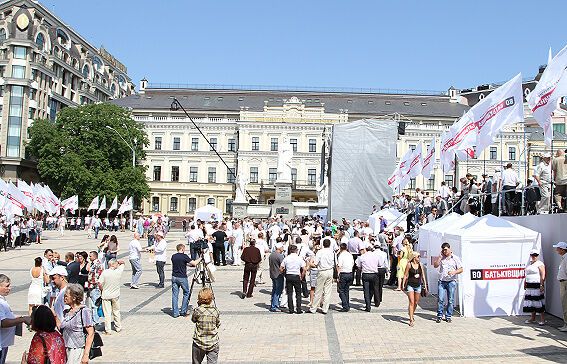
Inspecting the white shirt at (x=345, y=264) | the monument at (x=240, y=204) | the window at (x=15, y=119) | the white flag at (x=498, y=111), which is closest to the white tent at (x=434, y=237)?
the white flag at (x=498, y=111)

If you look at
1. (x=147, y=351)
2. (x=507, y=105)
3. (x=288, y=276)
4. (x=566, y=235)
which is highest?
(x=507, y=105)

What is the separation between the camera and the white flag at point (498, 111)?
14.5 m

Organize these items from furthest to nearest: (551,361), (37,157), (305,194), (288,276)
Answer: (305,194) < (37,157) < (288,276) < (551,361)

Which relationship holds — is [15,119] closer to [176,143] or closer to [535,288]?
[176,143]

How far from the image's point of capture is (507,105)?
14.7 meters

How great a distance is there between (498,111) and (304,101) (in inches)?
2784

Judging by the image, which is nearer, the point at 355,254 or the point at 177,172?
the point at 355,254

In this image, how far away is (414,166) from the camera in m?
26.9

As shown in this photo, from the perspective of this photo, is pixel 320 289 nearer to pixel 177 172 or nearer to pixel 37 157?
pixel 37 157

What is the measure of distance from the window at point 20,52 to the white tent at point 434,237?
59.9 meters

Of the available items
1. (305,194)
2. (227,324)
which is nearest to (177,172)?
(305,194)

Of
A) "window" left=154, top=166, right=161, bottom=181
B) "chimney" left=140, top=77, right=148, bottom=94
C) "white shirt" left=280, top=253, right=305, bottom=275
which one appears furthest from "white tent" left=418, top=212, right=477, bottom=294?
"chimney" left=140, top=77, right=148, bottom=94

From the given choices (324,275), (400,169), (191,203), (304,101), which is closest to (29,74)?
(191,203)

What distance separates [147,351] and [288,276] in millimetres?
4351
